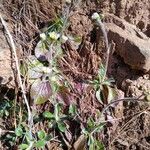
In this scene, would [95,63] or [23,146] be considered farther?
[95,63]

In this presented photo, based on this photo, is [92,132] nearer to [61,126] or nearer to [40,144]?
[61,126]

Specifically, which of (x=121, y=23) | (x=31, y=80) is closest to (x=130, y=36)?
(x=121, y=23)

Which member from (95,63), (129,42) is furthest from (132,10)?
(95,63)

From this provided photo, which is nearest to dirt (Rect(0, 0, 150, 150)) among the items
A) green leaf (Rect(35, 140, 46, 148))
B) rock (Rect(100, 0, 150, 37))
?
rock (Rect(100, 0, 150, 37))

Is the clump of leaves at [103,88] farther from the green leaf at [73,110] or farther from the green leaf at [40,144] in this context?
the green leaf at [40,144]

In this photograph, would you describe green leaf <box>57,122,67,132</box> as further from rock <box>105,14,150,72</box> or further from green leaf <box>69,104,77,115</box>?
rock <box>105,14,150,72</box>

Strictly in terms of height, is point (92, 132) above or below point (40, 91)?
below
